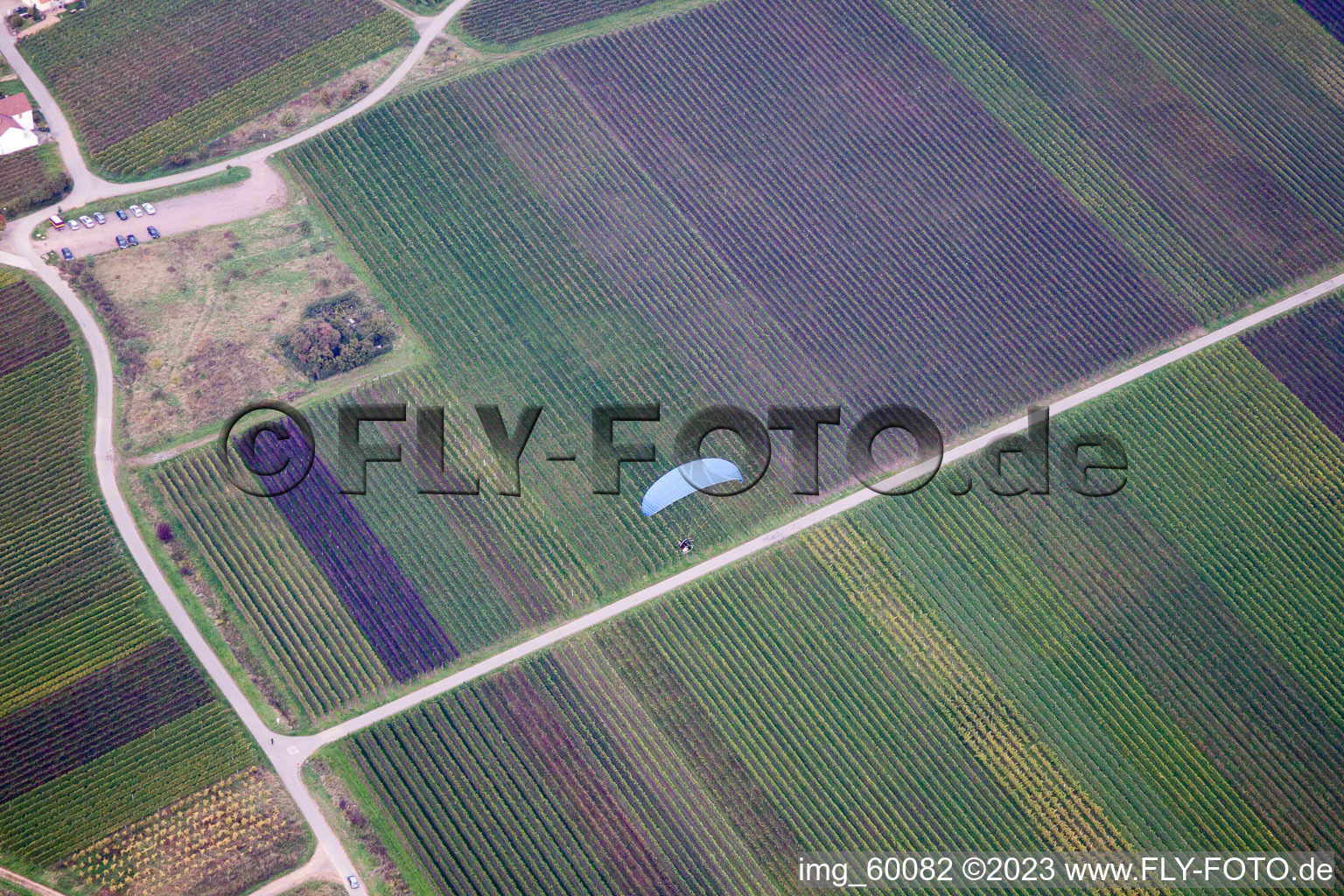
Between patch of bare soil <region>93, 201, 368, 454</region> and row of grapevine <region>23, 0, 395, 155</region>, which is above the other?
row of grapevine <region>23, 0, 395, 155</region>

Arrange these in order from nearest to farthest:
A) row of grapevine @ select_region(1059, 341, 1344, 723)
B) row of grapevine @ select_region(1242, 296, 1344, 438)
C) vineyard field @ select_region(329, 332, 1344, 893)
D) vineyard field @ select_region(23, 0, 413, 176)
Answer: vineyard field @ select_region(329, 332, 1344, 893), row of grapevine @ select_region(1059, 341, 1344, 723), row of grapevine @ select_region(1242, 296, 1344, 438), vineyard field @ select_region(23, 0, 413, 176)

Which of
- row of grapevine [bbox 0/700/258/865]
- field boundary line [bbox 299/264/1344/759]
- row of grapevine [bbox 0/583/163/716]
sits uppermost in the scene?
row of grapevine [bbox 0/583/163/716]

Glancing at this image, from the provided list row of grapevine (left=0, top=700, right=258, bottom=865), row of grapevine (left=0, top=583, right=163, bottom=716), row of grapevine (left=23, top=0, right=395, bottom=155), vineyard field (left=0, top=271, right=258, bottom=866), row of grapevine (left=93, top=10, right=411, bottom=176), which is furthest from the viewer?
row of grapevine (left=23, top=0, right=395, bottom=155)

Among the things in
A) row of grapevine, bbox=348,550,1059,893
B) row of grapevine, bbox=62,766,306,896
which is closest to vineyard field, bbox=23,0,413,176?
row of grapevine, bbox=62,766,306,896

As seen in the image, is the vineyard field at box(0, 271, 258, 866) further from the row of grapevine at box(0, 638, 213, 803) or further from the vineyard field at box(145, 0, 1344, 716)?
the vineyard field at box(145, 0, 1344, 716)

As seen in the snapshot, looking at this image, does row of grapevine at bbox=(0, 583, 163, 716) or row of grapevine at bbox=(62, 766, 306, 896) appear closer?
row of grapevine at bbox=(62, 766, 306, 896)

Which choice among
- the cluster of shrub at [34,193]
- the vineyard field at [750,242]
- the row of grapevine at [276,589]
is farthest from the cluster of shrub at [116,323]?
the vineyard field at [750,242]

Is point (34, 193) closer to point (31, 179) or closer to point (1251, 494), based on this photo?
point (31, 179)

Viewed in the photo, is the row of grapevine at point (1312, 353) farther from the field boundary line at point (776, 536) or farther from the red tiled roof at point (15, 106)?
the red tiled roof at point (15, 106)
